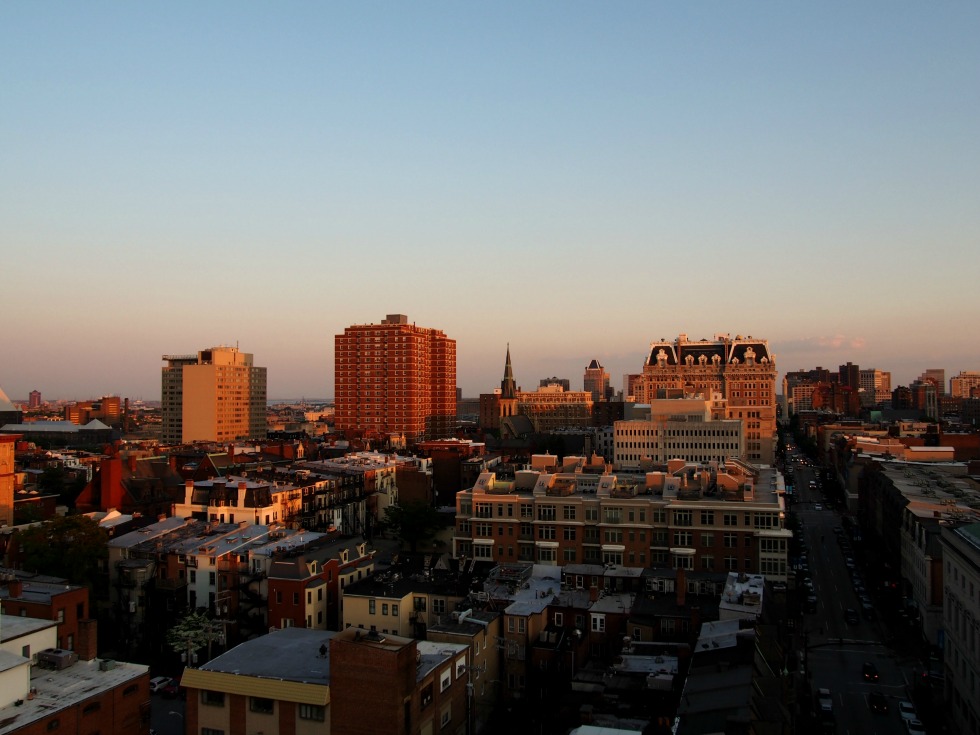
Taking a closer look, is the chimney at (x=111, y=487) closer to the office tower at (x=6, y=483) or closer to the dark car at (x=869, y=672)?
the office tower at (x=6, y=483)

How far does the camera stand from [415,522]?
7062cm

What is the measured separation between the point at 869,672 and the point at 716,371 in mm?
103141

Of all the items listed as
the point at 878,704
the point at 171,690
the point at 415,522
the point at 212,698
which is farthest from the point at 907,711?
the point at 415,522

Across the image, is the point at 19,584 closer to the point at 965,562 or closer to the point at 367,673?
the point at 367,673

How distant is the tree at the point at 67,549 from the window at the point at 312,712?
87.7 ft

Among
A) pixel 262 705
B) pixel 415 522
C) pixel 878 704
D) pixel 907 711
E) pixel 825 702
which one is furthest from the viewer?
pixel 415 522

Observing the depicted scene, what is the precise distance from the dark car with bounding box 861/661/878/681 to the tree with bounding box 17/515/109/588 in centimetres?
4603

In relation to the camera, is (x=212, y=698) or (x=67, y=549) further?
(x=67, y=549)

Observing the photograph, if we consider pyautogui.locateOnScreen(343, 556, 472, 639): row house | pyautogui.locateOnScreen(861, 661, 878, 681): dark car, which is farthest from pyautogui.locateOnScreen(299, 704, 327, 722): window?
pyautogui.locateOnScreen(861, 661, 878, 681): dark car

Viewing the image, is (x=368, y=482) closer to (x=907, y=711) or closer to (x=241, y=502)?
(x=241, y=502)

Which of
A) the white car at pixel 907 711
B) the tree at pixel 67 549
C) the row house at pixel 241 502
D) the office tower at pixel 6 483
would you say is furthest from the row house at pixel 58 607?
the white car at pixel 907 711

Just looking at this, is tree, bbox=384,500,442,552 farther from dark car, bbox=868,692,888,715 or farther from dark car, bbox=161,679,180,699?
dark car, bbox=868,692,888,715

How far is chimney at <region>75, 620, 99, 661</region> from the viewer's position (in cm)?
3669

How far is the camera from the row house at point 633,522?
189 feet
